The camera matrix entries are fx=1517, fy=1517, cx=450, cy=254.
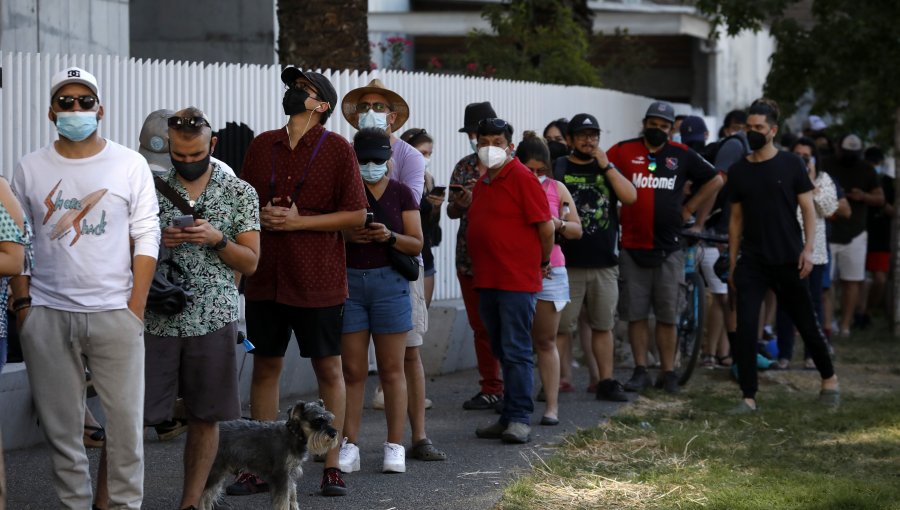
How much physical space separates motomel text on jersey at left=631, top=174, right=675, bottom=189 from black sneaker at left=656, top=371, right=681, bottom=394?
4.76 feet

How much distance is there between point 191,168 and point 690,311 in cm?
633

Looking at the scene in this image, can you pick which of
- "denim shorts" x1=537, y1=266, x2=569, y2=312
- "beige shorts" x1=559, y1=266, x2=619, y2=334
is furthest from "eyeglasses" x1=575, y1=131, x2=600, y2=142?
"denim shorts" x1=537, y1=266, x2=569, y2=312

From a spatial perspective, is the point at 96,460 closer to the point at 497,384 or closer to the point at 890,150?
the point at 497,384

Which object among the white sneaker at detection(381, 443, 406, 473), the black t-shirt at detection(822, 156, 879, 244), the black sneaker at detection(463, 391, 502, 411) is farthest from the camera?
the black t-shirt at detection(822, 156, 879, 244)

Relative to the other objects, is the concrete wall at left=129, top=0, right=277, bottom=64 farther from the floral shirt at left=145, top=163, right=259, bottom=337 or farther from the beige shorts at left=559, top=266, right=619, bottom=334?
the floral shirt at left=145, top=163, right=259, bottom=337

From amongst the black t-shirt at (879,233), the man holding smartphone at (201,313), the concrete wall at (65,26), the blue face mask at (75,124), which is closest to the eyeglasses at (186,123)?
the man holding smartphone at (201,313)

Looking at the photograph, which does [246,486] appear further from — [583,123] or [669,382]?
[669,382]

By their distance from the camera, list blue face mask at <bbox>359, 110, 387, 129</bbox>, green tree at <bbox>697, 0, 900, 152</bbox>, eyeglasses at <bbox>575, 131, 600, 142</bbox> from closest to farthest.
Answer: blue face mask at <bbox>359, 110, 387, 129</bbox>, eyeglasses at <bbox>575, 131, 600, 142</bbox>, green tree at <bbox>697, 0, 900, 152</bbox>

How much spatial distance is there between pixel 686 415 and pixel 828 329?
5585mm

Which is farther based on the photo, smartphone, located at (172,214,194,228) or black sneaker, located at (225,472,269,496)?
black sneaker, located at (225,472,269,496)

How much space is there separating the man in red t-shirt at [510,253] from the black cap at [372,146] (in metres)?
1.19

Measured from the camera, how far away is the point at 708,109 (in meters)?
30.7

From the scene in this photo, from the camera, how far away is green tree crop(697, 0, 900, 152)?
1605cm

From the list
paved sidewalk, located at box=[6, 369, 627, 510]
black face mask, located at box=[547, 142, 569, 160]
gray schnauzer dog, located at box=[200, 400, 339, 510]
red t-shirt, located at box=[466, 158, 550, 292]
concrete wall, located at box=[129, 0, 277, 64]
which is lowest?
paved sidewalk, located at box=[6, 369, 627, 510]
